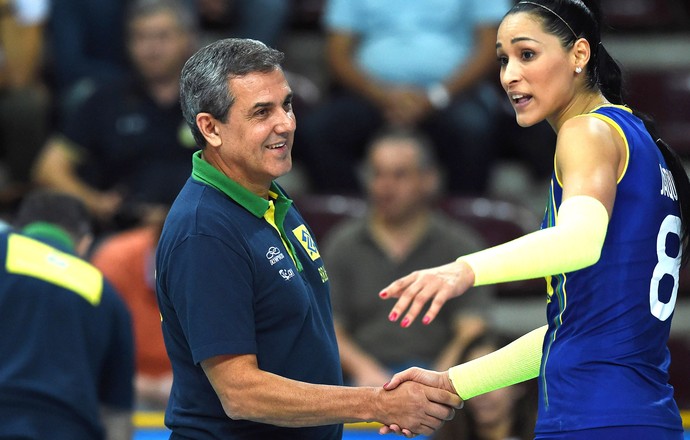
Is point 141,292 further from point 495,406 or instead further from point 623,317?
point 623,317

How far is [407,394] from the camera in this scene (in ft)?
10.8

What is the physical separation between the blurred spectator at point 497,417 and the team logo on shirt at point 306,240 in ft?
6.33

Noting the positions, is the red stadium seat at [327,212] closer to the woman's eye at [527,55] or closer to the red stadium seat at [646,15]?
the red stadium seat at [646,15]

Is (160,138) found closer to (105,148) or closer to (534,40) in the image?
(105,148)

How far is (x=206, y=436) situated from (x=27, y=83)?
15.5 feet

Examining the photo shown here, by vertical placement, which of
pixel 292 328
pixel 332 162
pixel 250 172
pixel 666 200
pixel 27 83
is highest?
pixel 27 83

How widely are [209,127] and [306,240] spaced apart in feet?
1.50

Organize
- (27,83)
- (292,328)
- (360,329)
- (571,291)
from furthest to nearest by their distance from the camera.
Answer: (27,83) → (360,329) → (292,328) → (571,291)

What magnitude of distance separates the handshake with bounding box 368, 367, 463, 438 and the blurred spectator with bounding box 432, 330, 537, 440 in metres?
1.95

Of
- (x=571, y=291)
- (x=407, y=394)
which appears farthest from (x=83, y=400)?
(x=571, y=291)

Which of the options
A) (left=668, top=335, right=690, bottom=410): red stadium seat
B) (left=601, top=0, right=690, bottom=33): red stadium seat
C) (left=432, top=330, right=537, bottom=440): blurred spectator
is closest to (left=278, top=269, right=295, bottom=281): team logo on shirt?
(left=432, top=330, right=537, bottom=440): blurred spectator

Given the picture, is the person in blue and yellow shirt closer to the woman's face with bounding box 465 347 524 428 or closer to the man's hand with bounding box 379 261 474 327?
the man's hand with bounding box 379 261 474 327

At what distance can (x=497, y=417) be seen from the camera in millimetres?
5297

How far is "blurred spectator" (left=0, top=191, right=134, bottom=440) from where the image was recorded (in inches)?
168
